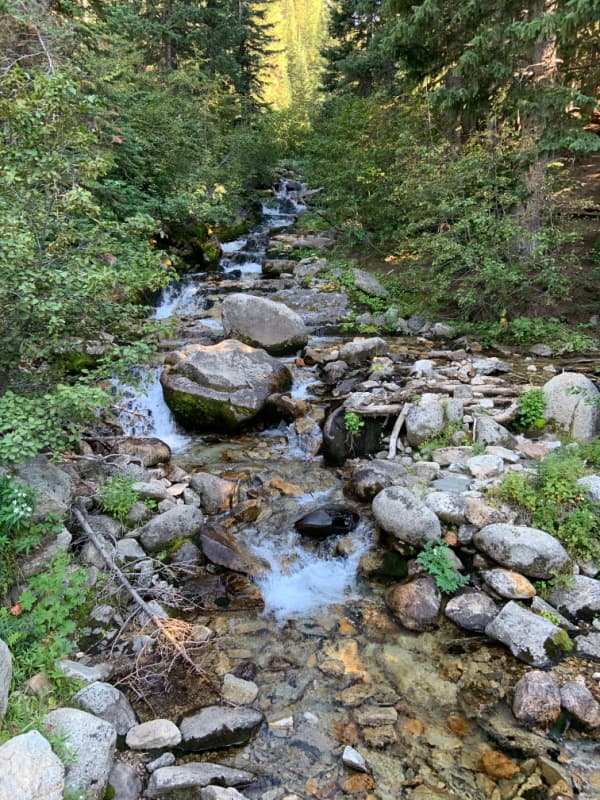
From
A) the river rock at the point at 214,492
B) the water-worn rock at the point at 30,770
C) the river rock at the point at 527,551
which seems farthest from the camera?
the river rock at the point at 214,492

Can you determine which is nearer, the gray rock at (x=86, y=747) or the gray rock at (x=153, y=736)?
the gray rock at (x=86, y=747)

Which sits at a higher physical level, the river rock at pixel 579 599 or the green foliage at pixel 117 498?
the green foliage at pixel 117 498

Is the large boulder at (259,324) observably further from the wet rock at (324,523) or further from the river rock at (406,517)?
the river rock at (406,517)

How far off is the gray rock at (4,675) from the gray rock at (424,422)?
5.32m

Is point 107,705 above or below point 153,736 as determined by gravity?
above

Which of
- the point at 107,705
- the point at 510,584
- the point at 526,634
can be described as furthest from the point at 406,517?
the point at 107,705

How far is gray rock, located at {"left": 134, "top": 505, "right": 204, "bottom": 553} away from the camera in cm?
511

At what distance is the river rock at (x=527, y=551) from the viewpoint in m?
4.59

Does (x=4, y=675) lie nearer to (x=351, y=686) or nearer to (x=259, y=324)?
(x=351, y=686)

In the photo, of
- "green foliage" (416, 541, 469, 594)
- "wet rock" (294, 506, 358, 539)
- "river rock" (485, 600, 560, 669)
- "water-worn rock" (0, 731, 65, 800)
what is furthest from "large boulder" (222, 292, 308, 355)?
"water-worn rock" (0, 731, 65, 800)

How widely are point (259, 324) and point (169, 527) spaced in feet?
18.9

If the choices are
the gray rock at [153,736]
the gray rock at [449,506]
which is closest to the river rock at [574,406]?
the gray rock at [449,506]

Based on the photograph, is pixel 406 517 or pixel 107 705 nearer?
pixel 107 705

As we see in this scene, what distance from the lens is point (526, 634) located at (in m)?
4.11
